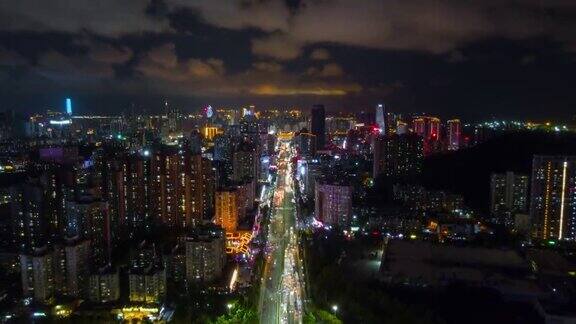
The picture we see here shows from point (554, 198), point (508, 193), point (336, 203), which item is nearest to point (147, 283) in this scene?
point (336, 203)

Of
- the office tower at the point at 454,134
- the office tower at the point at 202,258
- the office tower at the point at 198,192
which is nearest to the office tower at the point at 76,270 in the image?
the office tower at the point at 202,258

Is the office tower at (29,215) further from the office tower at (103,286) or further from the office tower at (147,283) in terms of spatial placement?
the office tower at (147,283)

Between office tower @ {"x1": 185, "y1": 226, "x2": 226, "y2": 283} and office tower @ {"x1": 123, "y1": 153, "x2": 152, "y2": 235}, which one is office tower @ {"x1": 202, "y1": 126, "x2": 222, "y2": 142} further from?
office tower @ {"x1": 185, "y1": 226, "x2": 226, "y2": 283}

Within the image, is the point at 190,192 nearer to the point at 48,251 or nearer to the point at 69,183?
the point at 69,183

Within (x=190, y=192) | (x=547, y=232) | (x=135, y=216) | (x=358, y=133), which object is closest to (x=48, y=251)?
(x=135, y=216)

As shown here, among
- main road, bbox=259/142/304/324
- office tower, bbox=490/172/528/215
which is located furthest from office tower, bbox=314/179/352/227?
office tower, bbox=490/172/528/215
